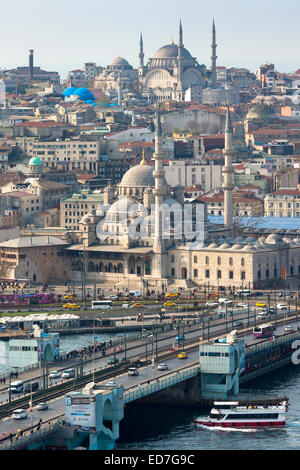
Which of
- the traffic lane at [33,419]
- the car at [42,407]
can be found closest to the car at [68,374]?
the traffic lane at [33,419]

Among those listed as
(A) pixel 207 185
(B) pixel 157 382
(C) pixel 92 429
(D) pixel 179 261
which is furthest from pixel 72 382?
(A) pixel 207 185

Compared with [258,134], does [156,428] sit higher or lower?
lower

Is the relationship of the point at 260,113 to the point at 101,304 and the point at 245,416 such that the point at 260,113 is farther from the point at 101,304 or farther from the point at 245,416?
the point at 245,416

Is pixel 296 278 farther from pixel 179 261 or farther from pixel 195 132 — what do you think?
pixel 195 132

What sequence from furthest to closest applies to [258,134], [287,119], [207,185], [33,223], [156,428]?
[287,119] → [258,134] → [207,185] → [33,223] → [156,428]

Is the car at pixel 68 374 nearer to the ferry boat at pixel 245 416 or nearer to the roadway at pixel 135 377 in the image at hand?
the roadway at pixel 135 377

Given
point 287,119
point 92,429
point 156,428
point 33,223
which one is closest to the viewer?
point 92,429

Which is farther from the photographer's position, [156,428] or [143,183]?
[143,183]

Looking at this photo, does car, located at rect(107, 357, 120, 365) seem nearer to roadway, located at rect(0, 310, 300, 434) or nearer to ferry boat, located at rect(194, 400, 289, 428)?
roadway, located at rect(0, 310, 300, 434)
